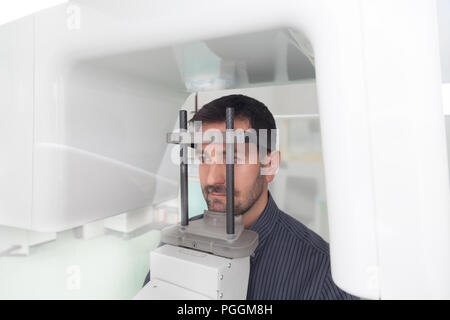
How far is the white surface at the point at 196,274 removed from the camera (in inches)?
14.8

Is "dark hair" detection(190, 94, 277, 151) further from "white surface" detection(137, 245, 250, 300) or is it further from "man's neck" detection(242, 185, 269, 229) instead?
"white surface" detection(137, 245, 250, 300)

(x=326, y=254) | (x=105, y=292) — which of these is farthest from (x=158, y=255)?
(x=105, y=292)

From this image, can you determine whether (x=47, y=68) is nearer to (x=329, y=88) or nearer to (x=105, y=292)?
(x=329, y=88)

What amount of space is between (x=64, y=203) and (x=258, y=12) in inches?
21.1

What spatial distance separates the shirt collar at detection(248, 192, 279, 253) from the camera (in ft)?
2.16

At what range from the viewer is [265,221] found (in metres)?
0.66

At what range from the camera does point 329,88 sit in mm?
286

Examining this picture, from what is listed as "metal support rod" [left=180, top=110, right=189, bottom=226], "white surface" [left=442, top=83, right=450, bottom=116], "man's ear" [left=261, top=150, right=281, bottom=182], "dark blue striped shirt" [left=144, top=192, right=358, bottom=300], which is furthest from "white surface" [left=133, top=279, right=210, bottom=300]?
"white surface" [left=442, top=83, right=450, bottom=116]

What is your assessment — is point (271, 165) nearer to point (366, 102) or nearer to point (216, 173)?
point (216, 173)

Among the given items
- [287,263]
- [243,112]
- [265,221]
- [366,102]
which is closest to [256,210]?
[265,221]

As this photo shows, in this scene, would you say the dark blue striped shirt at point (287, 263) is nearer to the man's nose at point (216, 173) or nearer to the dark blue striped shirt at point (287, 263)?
the dark blue striped shirt at point (287, 263)

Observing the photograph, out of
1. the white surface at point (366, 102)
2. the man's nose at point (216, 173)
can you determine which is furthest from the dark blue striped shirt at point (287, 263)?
the white surface at point (366, 102)

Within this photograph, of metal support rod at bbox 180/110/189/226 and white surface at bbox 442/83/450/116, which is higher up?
white surface at bbox 442/83/450/116

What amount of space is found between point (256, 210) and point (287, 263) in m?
0.15
